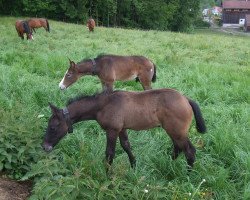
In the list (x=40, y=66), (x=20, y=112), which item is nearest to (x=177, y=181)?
(x=20, y=112)

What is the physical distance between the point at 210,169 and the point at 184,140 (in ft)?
1.70

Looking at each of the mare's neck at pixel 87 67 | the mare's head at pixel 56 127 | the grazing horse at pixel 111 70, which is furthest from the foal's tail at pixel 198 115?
the mare's neck at pixel 87 67

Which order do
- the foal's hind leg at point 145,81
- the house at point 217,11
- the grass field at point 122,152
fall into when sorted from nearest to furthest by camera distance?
the grass field at point 122,152, the foal's hind leg at point 145,81, the house at point 217,11

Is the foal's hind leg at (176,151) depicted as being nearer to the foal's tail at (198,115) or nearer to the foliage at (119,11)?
the foal's tail at (198,115)

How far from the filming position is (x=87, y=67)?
317 inches

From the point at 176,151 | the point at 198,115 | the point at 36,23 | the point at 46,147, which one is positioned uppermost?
the point at 36,23

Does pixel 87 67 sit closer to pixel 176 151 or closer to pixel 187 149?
pixel 176 151

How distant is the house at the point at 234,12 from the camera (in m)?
86.2

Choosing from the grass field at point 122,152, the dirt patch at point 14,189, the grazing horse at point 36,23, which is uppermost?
the grazing horse at point 36,23

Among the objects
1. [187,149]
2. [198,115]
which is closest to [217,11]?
[198,115]

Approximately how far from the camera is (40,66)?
10.1m

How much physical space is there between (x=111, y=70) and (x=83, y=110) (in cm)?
313

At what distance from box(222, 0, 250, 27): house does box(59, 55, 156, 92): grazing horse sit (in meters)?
82.3

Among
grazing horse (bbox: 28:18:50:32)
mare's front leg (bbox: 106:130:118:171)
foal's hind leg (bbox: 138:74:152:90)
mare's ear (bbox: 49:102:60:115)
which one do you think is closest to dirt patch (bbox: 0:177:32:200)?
mare's ear (bbox: 49:102:60:115)
